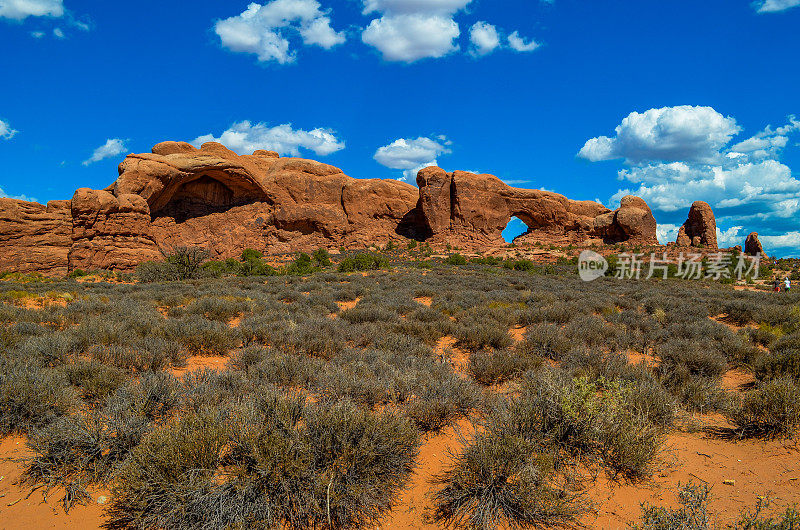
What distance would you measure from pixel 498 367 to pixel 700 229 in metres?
47.1

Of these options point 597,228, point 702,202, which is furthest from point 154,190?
point 702,202

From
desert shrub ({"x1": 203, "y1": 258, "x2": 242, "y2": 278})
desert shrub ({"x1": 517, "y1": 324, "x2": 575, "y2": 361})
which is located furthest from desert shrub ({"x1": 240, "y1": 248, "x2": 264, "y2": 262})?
desert shrub ({"x1": 517, "y1": 324, "x2": 575, "y2": 361})

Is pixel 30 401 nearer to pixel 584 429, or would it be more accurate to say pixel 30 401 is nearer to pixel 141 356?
pixel 141 356

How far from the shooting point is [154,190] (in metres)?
33.1

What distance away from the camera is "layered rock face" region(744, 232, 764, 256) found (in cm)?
4231

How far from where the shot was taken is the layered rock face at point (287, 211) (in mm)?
29719

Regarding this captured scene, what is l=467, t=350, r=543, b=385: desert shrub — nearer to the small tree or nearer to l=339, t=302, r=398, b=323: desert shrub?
l=339, t=302, r=398, b=323: desert shrub

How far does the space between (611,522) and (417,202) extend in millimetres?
42538

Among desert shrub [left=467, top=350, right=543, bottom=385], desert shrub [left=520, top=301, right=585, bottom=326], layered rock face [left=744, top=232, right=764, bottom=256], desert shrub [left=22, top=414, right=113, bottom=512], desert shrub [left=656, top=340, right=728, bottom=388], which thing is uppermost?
layered rock face [left=744, top=232, right=764, bottom=256]

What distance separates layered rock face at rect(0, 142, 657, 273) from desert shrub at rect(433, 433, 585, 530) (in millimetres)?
33362

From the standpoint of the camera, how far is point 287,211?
3912 cm

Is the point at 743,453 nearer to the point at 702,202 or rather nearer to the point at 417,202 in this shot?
the point at 417,202

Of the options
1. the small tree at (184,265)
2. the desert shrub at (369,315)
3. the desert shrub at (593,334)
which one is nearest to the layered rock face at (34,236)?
the small tree at (184,265)

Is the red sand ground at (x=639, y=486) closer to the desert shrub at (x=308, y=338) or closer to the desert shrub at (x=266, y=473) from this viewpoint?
the desert shrub at (x=266, y=473)
